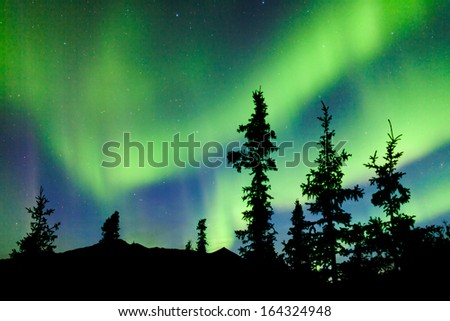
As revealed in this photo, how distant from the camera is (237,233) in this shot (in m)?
18.4

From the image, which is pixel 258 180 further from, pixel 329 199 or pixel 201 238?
pixel 201 238

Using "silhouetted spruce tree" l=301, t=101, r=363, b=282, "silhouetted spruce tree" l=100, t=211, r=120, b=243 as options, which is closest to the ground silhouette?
"silhouetted spruce tree" l=301, t=101, r=363, b=282

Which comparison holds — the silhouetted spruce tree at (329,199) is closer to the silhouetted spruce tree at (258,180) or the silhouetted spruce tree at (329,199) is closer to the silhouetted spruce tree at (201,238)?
the silhouetted spruce tree at (258,180)

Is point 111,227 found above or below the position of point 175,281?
above

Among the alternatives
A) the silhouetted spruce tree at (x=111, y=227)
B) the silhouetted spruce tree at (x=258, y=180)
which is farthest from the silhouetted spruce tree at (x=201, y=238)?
the silhouetted spruce tree at (x=258, y=180)

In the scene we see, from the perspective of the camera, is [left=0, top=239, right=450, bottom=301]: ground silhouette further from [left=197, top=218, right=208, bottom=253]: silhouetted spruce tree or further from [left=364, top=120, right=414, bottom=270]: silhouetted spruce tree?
[left=197, top=218, right=208, bottom=253]: silhouetted spruce tree

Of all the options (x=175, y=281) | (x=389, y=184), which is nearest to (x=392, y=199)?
(x=389, y=184)

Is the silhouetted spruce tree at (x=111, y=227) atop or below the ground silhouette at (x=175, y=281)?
atop

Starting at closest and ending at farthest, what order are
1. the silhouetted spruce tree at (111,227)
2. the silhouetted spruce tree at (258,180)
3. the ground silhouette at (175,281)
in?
1. the ground silhouette at (175,281)
2. the silhouetted spruce tree at (258,180)
3. the silhouetted spruce tree at (111,227)

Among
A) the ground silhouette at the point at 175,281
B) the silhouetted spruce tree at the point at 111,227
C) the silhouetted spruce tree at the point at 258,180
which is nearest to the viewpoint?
the ground silhouette at the point at 175,281

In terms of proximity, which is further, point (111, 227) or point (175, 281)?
point (111, 227)

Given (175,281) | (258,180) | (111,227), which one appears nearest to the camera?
(175,281)
